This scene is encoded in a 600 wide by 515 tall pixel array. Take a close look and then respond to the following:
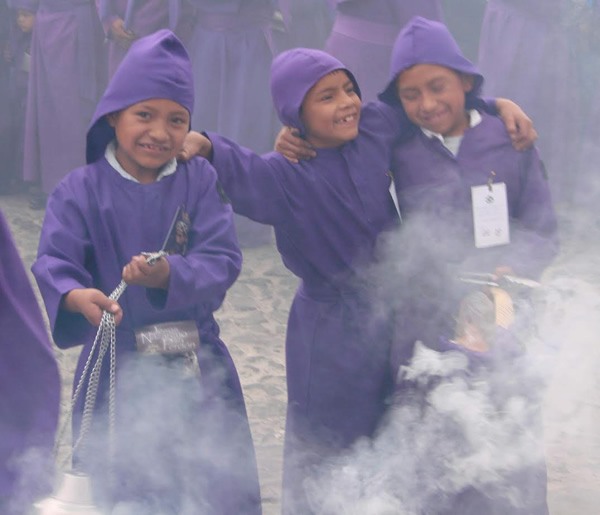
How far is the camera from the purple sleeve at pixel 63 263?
117 inches

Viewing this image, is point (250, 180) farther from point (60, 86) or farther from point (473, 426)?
point (60, 86)

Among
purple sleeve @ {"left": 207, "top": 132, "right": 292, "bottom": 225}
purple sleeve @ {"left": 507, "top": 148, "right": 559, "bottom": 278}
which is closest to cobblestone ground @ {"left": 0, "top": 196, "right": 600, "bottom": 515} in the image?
purple sleeve @ {"left": 507, "top": 148, "right": 559, "bottom": 278}

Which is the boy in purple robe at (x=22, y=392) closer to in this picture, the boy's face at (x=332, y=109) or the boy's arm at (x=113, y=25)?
the boy's face at (x=332, y=109)

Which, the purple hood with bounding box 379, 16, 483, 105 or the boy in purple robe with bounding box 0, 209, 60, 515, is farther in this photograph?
the purple hood with bounding box 379, 16, 483, 105

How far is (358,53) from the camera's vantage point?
654 cm

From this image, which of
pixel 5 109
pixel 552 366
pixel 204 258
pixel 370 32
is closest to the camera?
pixel 204 258

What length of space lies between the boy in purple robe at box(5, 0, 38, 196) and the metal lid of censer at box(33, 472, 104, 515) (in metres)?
6.05

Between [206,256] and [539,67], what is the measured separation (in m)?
5.04

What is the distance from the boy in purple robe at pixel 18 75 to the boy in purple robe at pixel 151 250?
510 centimetres

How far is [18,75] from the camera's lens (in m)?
8.31

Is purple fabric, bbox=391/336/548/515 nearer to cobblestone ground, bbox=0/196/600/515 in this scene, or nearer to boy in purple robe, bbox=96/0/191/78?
cobblestone ground, bbox=0/196/600/515

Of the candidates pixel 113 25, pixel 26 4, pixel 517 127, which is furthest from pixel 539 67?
pixel 517 127

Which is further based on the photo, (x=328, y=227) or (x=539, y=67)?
(x=539, y=67)

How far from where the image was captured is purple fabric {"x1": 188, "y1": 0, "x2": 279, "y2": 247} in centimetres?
702
